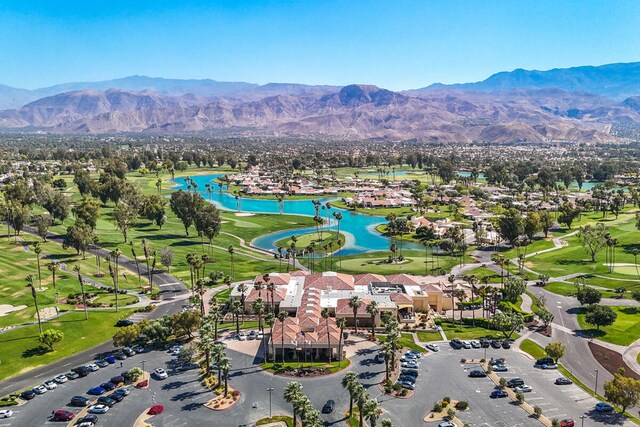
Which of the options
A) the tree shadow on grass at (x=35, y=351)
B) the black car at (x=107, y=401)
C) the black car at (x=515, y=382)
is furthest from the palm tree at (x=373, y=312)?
the tree shadow on grass at (x=35, y=351)

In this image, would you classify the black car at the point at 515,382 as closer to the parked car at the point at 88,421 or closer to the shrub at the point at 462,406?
the shrub at the point at 462,406

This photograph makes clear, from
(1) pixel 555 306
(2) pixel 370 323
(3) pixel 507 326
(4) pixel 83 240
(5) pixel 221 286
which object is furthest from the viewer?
(4) pixel 83 240

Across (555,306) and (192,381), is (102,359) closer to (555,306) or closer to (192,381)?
(192,381)

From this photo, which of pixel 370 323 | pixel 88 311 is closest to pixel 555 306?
pixel 370 323

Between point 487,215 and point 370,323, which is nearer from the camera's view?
point 370,323

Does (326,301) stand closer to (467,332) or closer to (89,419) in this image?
(467,332)
